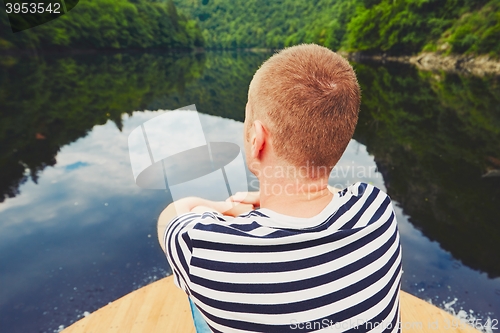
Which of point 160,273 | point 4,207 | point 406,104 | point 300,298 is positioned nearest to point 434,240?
point 160,273

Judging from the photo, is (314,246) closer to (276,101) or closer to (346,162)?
(276,101)

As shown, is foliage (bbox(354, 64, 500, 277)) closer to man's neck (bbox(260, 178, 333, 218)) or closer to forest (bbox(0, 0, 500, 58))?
man's neck (bbox(260, 178, 333, 218))

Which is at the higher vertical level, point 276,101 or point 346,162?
point 276,101

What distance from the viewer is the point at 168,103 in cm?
1559

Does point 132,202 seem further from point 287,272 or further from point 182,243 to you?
point 287,272

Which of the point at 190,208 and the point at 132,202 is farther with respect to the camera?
the point at 132,202

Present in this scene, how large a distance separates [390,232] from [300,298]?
422 millimetres

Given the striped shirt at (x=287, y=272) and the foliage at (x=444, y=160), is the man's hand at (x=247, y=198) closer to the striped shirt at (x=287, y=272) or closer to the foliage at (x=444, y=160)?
the striped shirt at (x=287, y=272)

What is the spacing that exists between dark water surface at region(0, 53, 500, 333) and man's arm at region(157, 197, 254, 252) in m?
2.85

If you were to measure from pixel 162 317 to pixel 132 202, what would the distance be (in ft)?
10.9

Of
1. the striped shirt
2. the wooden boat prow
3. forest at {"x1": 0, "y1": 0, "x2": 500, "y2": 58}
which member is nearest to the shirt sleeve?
the striped shirt

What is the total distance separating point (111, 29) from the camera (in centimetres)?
5344

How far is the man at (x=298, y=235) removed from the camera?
36.4 inches

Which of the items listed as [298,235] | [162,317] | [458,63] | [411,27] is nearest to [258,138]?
[298,235]
